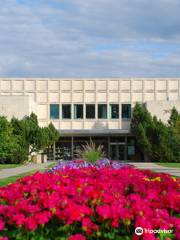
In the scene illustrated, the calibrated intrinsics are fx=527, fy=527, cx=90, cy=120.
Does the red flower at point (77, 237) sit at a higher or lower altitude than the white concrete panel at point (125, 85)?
lower

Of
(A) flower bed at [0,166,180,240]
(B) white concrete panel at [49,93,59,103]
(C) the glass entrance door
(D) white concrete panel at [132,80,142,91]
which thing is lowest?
(C) the glass entrance door

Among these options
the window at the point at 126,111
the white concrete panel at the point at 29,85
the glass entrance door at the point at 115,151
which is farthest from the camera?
the window at the point at 126,111

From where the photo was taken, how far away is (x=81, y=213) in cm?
579

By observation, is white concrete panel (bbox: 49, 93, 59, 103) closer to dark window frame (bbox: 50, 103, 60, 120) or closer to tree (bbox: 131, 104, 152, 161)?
dark window frame (bbox: 50, 103, 60, 120)

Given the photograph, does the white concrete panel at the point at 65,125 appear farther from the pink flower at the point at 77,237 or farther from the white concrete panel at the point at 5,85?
the pink flower at the point at 77,237

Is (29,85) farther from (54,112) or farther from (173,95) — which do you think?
(173,95)

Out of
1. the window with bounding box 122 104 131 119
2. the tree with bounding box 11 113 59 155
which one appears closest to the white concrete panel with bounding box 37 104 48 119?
the window with bounding box 122 104 131 119

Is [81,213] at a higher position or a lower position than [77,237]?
higher

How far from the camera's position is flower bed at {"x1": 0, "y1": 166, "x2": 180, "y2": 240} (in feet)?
18.8

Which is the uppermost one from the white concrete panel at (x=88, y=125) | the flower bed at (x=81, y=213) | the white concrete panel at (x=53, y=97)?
the white concrete panel at (x=53, y=97)

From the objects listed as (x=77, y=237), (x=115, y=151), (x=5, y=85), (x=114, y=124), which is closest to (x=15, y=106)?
(x=5, y=85)

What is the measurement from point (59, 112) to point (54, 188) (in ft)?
193

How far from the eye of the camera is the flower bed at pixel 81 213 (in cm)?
572

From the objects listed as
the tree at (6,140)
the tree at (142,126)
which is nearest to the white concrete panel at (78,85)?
the tree at (142,126)
